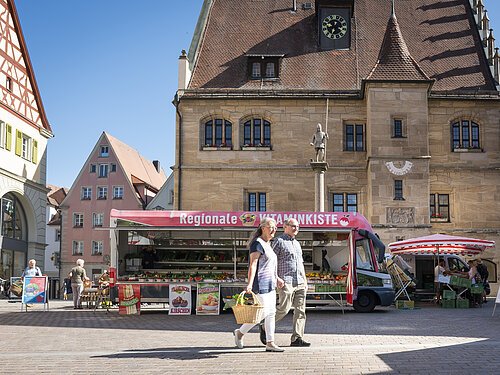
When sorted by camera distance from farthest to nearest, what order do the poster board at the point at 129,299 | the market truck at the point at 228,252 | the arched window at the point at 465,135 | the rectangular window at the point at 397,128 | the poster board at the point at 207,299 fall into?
the arched window at the point at 465,135 < the rectangular window at the point at 397,128 < the market truck at the point at 228,252 < the poster board at the point at 129,299 < the poster board at the point at 207,299

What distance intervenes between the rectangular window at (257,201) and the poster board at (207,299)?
54.7 feet

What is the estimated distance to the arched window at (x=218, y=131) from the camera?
36250 millimetres

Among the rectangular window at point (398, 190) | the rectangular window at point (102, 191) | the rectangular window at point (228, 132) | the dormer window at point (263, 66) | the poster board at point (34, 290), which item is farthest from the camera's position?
the rectangular window at point (102, 191)

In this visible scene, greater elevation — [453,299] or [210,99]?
[210,99]

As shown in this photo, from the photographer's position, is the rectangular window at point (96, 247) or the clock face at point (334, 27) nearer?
the clock face at point (334, 27)

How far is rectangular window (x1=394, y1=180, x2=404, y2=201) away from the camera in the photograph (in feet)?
111

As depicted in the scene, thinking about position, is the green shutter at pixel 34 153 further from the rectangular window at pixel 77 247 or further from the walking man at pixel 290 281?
the walking man at pixel 290 281

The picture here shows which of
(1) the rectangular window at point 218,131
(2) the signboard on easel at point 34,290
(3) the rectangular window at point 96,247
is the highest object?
(1) the rectangular window at point 218,131

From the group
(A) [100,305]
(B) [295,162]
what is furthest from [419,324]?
(B) [295,162]

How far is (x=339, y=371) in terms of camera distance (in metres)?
8.57

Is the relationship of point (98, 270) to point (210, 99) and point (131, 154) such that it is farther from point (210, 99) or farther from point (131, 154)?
point (210, 99)

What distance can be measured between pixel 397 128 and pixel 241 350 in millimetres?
25349

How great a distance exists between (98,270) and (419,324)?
49631 mm

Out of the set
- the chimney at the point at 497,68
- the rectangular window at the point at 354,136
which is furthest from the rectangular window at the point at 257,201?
the chimney at the point at 497,68
